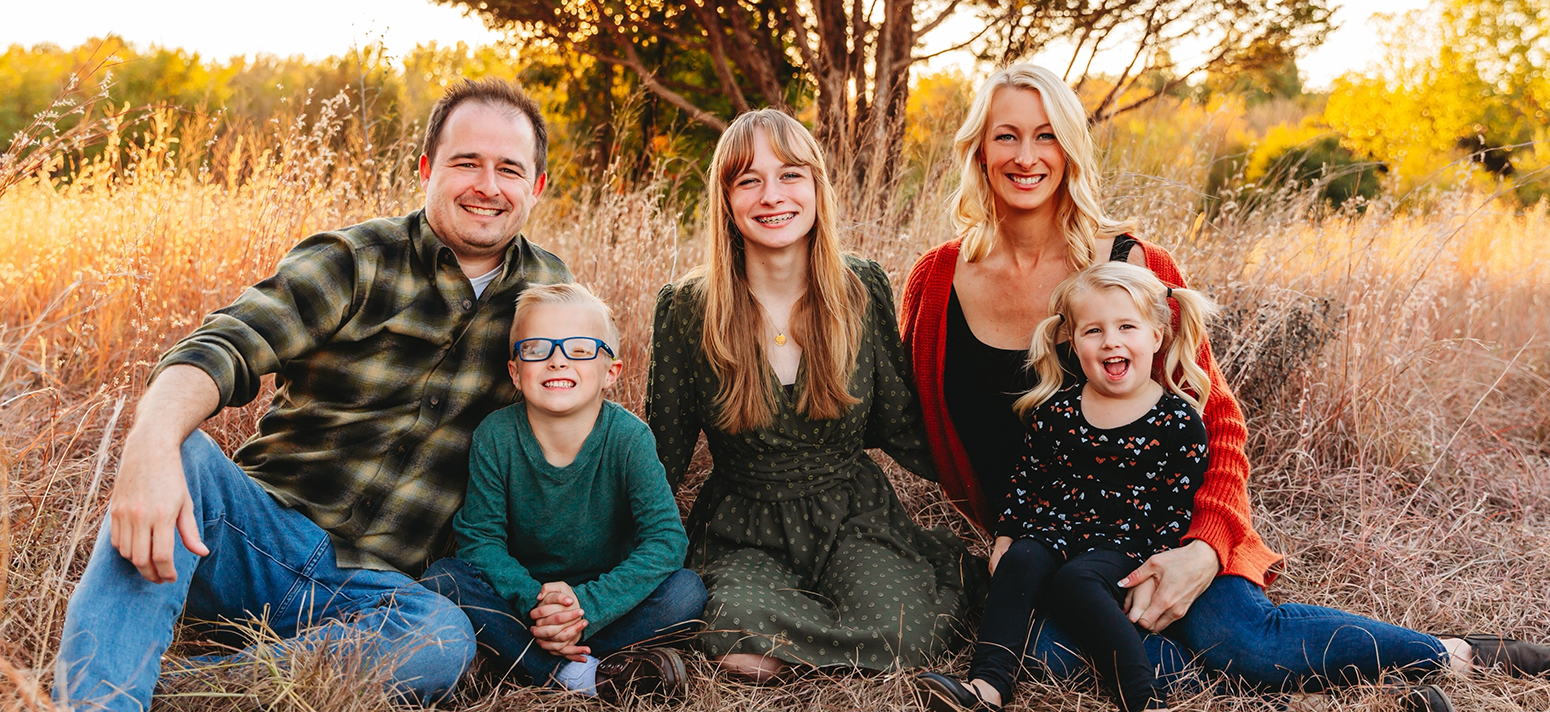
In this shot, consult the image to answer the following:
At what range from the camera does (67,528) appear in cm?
216

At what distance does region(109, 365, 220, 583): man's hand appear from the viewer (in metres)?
1.49

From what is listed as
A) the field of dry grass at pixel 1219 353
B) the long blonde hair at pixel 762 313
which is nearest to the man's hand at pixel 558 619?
the field of dry grass at pixel 1219 353

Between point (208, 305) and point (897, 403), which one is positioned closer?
point (897, 403)

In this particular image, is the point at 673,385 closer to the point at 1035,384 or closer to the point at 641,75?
the point at 1035,384

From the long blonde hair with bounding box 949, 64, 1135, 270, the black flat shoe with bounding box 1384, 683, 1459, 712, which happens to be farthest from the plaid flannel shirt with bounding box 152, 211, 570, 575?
the black flat shoe with bounding box 1384, 683, 1459, 712

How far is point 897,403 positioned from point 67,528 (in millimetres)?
2075

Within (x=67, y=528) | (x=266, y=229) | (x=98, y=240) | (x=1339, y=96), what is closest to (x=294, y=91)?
(x=98, y=240)

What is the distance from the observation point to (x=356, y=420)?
197 cm

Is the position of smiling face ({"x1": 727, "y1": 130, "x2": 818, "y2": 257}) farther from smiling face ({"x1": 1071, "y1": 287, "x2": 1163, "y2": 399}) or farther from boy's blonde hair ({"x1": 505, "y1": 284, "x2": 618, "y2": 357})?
smiling face ({"x1": 1071, "y1": 287, "x2": 1163, "y2": 399})

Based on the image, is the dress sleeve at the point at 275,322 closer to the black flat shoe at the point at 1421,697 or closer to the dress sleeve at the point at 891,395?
the dress sleeve at the point at 891,395

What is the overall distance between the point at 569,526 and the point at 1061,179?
1.52 meters

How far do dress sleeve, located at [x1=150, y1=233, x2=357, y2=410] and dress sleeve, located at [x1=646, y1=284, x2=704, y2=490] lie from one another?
744mm

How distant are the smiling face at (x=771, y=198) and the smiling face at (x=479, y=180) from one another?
52 centimetres

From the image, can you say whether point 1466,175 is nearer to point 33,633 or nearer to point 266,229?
point 266,229
